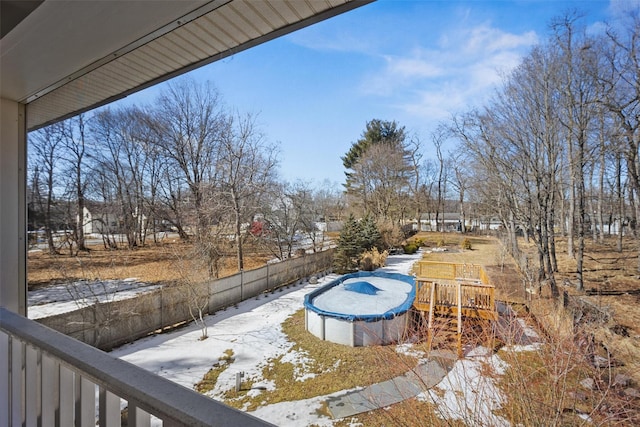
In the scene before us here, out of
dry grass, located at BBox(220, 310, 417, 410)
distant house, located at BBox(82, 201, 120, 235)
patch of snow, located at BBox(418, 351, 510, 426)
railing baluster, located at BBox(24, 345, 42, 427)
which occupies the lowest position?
dry grass, located at BBox(220, 310, 417, 410)

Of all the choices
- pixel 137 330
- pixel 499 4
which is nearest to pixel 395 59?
pixel 499 4

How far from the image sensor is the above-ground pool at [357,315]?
3969mm

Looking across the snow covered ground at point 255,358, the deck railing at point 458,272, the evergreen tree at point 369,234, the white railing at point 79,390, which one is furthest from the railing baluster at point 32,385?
the evergreen tree at point 369,234

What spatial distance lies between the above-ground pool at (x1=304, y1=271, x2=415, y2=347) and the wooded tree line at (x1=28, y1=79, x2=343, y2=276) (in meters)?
2.29

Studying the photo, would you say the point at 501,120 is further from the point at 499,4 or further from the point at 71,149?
the point at 71,149

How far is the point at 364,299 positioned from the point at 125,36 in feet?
16.1

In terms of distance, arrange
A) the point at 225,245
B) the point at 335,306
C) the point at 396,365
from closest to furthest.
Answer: the point at 396,365
the point at 335,306
the point at 225,245

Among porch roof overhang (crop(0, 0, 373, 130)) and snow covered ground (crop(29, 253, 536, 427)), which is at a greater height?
porch roof overhang (crop(0, 0, 373, 130))

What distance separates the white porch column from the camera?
3.88 ft

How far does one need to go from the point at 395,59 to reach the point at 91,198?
4137mm

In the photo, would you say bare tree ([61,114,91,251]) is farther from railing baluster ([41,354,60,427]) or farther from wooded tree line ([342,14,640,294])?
wooded tree line ([342,14,640,294])

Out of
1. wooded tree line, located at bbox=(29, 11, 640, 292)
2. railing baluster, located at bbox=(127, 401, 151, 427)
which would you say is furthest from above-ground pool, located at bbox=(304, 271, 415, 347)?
railing baluster, located at bbox=(127, 401, 151, 427)

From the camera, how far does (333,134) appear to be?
3.47 metres

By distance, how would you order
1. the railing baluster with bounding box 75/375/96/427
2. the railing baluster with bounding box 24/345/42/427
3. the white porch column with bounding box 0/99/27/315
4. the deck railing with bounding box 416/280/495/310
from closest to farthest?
the railing baluster with bounding box 75/375/96/427 → the railing baluster with bounding box 24/345/42/427 → the white porch column with bounding box 0/99/27/315 → the deck railing with bounding box 416/280/495/310
